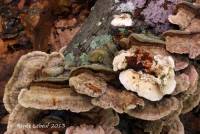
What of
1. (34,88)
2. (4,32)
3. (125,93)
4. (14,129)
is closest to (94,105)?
(125,93)

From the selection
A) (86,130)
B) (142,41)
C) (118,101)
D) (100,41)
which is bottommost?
(86,130)

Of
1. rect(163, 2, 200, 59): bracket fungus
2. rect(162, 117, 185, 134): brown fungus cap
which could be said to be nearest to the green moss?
rect(163, 2, 200, 59): bracket fungus

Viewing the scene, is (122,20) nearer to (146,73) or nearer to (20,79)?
(146,73)

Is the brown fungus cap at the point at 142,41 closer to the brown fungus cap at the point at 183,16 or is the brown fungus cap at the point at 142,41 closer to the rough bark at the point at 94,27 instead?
the brown fungus cap at the point at 183,16

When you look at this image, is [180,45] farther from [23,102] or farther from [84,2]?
[84,2]

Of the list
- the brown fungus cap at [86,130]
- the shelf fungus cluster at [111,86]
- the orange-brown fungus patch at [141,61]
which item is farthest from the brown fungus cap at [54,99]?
→ the orange-brown fungus patch at [141,61]

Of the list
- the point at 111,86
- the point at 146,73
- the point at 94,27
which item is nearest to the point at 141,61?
the point at 146,73

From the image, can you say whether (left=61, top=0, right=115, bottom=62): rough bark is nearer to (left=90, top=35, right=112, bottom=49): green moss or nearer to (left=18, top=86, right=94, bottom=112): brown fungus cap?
(left=90, top=35, right=112, bottom=49): green moss

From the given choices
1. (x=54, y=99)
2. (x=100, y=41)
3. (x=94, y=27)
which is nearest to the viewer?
(x=54, y=99)
